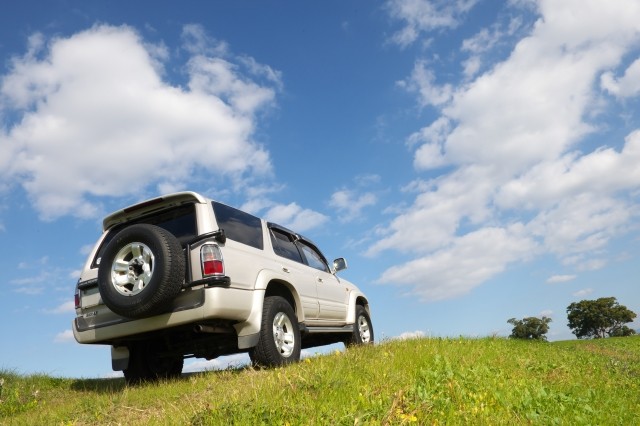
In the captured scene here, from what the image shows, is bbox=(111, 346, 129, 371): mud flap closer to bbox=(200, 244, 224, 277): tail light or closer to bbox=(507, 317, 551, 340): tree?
bbox=(200, 244, 224, 277): tail light

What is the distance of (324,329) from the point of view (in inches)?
312

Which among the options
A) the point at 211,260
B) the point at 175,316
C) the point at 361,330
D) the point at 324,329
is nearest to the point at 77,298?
the point at 175,316

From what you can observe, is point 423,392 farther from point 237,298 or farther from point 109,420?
point 109,420

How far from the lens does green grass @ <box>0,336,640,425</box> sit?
368 centimetres

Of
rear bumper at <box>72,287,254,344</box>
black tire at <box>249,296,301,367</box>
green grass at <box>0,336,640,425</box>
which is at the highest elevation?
rear bumper at <box>72,287,254,344</box>

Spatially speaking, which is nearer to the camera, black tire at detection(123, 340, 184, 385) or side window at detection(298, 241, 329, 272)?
black tire at detection(123, 340, 184, 385)

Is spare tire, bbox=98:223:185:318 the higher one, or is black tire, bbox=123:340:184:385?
spare tire, bbox=98:223:185:318

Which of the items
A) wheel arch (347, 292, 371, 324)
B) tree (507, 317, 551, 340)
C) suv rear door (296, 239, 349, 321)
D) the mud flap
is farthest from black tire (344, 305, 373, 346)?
tree (507, 317, 551, 340)

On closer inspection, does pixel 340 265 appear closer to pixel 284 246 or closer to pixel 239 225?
pixel 284 246

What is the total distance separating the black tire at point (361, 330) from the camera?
949 centimetres

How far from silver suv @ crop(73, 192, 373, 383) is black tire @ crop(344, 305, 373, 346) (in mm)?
2013

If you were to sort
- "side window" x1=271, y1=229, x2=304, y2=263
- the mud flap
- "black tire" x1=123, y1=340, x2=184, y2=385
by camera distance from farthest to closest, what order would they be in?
1. "side window" x1=271, y1=229, x2=304, y2=263
2. "black tire" x1=123, y1=340, x2=184, y2=385
3. the mud flap

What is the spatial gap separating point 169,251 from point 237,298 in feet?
3.20

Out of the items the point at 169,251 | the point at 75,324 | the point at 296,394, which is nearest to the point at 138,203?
the point at 169,251
